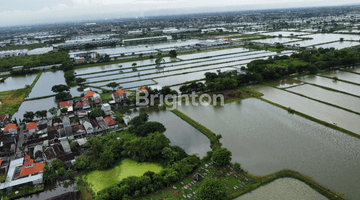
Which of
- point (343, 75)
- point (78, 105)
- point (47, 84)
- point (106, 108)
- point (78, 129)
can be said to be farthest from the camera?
point (47, 84)

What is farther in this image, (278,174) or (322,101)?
(322,101)

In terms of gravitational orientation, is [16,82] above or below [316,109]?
above

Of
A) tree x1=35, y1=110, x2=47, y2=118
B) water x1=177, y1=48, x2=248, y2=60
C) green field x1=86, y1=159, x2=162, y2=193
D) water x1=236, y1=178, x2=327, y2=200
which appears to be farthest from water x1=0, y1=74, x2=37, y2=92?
water x1=236, y1=178, x2=327, y2=200

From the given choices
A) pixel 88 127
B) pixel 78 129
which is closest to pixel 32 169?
pixel 78 129

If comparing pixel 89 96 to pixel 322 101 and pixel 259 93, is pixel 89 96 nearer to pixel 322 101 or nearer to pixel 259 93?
pixel 259 93

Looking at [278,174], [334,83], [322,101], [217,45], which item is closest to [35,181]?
[278,174]

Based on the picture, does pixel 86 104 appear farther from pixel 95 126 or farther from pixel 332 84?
pixel 332 84

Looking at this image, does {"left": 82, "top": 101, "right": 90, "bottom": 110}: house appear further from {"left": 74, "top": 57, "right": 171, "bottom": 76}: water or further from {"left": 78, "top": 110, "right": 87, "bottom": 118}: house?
{"left": 74, "top": 57, "right": 171, "bottom": 76}: water
